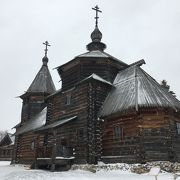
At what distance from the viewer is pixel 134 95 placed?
17.4 meters

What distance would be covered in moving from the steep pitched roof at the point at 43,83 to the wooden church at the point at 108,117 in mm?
7986

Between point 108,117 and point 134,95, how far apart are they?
233cm

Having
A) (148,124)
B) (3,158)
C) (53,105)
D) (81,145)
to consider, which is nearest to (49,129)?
(81,145)

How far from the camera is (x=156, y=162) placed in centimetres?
1516

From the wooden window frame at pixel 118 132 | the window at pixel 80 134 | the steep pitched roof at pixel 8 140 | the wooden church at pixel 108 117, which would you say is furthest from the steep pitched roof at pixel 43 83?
the wooden window frame at pixel 118 132

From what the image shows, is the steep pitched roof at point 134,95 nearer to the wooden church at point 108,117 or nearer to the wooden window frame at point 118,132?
the wooden church at point 108,117

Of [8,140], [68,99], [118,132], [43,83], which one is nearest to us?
[118,132]

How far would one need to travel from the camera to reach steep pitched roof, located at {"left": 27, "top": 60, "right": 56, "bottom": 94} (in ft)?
109

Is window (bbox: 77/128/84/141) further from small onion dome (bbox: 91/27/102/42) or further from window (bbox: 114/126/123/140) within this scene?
small onion dome (bbox: 91/27/102/42)

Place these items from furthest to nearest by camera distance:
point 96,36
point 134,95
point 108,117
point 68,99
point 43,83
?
1. point 43,83
2. point 96,36
3. point 68,99
4. point 108,117
5. point 134,95

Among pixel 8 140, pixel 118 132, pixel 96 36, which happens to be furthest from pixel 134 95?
pixel 8 140

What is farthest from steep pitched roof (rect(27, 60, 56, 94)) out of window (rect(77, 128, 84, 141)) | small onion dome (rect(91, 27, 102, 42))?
window (rect(77, 128, 84, 141))

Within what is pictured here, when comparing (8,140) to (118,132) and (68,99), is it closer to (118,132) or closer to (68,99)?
(68,99)

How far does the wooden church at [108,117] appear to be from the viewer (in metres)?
16.1
